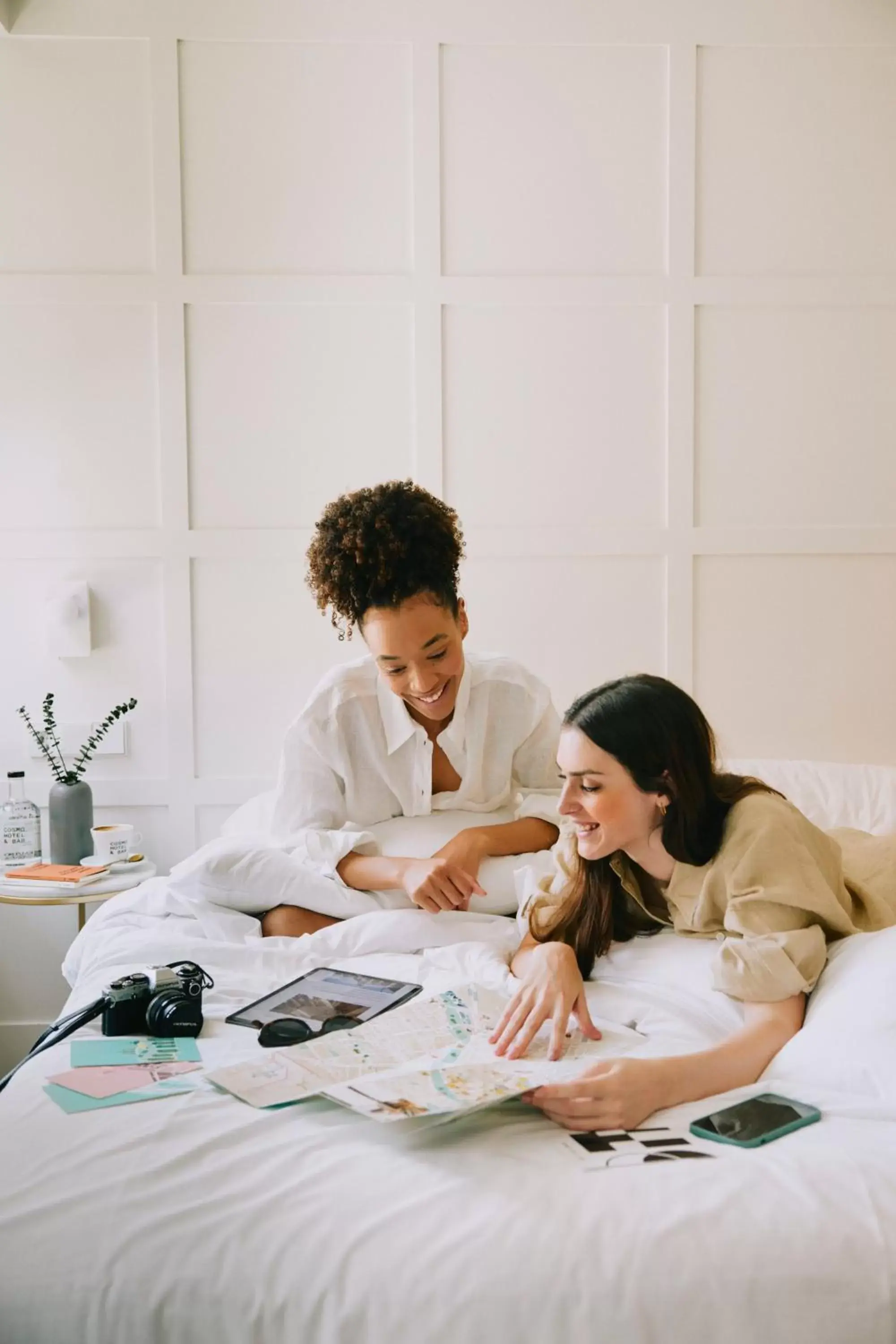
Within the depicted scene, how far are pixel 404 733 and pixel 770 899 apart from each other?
0.85 meters

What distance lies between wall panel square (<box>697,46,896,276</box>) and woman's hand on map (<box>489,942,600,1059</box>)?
200cm

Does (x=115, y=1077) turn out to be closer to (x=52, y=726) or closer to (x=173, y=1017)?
(x=173, y=1017)

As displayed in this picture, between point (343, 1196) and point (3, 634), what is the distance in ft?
6.89

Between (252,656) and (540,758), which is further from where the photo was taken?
(252,656)

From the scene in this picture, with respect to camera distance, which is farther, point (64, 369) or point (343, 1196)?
point (64, 369)

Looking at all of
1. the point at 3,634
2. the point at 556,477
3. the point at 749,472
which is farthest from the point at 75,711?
the point at 749,472

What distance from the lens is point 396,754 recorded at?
206 cm

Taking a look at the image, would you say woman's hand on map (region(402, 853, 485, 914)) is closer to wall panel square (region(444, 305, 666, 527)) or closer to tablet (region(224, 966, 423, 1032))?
A: tablet (region(224, 966, 423, 1032))

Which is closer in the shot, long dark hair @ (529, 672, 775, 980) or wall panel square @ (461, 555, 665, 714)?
long dark hair @ (529, 672, 775, 980)

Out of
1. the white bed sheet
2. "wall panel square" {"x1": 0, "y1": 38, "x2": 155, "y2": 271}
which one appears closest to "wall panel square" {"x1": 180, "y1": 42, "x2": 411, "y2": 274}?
"wall panel square" {"x1": 0, "y1": 38, "x2": 155, "y2": 271}

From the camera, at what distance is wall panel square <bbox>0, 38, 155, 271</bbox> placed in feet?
8.75

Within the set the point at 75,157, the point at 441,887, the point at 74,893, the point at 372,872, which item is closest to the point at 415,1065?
the point at 441,887

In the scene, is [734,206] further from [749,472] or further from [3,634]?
[3,634]

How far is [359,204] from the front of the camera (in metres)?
2.71
